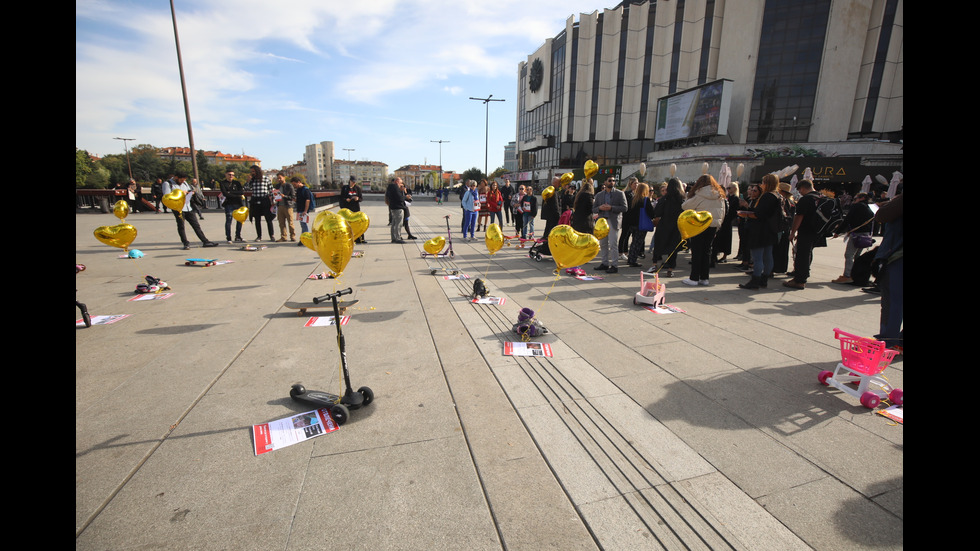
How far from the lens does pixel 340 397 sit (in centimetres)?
307

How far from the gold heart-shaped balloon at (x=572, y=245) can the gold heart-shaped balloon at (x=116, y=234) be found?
6215 millimetres

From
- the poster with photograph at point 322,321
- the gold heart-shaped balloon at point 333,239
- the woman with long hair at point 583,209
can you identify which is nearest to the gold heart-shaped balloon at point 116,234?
the poster with photograph at point 322,321

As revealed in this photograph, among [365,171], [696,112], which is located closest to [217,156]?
[365,171]

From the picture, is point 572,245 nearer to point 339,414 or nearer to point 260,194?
point 339,414

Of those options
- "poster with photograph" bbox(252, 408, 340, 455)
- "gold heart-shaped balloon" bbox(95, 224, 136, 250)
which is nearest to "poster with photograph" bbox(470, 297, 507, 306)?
"poster with photograph" bbox(252, 408, 340, 455)

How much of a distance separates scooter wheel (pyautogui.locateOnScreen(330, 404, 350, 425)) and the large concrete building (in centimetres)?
3467

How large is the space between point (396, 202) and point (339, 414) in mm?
9149

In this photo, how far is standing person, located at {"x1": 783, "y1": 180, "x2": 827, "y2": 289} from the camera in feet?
22.8

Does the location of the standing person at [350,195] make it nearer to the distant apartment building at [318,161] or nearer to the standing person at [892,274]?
A: the standing person at [892,274]

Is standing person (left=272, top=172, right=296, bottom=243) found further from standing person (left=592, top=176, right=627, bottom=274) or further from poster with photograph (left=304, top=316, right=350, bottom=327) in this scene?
standing person (left=592, top=176, right=627, bottom=274)

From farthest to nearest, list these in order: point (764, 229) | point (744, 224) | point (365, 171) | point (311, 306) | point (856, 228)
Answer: point (365, 171), point (744, 224), point (856, 228), point (764, 229), point (311, 306)

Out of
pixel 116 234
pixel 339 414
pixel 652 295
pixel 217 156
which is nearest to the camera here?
pixel 339 414
